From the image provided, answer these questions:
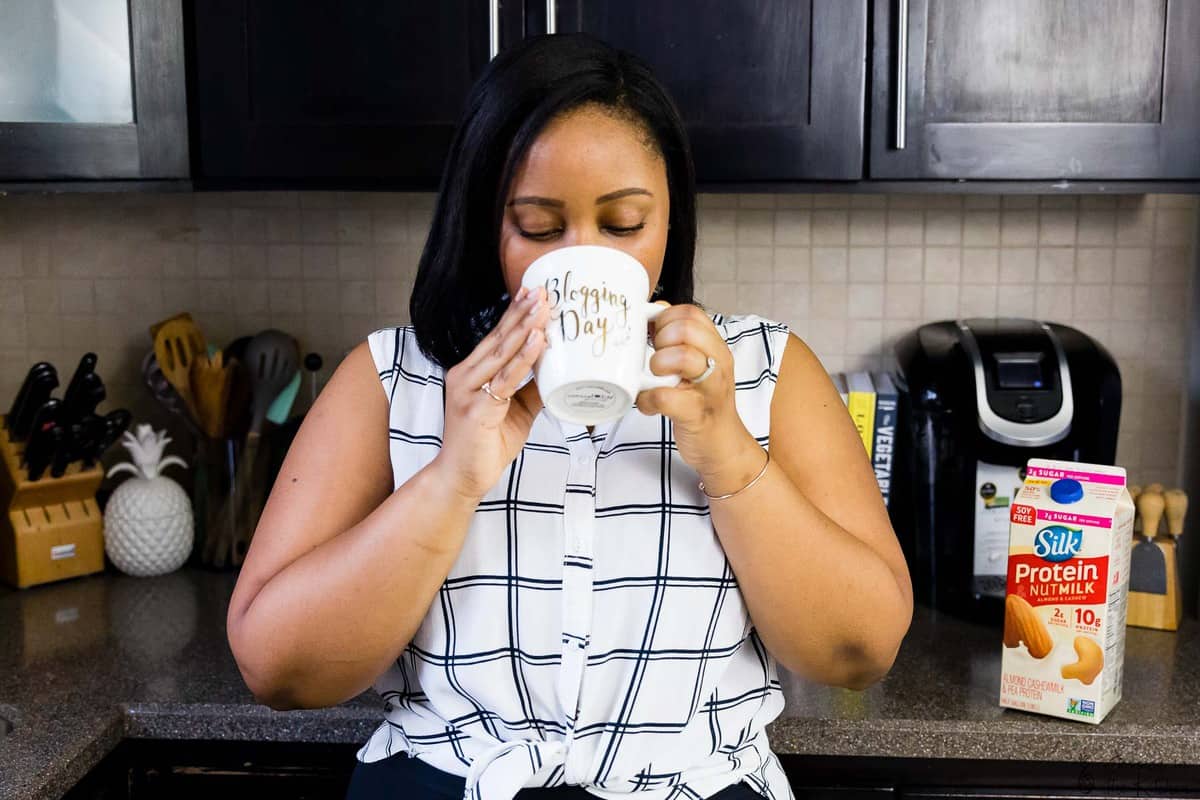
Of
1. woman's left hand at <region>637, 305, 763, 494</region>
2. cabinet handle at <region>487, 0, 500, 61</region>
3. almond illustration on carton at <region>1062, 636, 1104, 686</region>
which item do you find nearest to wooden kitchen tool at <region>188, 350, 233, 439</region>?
cabinet handle at <region>487, 0, 500, 61</region>

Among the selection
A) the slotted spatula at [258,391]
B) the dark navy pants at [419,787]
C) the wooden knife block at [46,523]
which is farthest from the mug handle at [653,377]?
the wooden knife block at [46,523]

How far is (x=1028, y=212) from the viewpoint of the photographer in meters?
1.89

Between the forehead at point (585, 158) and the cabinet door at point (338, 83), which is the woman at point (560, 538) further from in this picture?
the cabinet door at point (338, 83)

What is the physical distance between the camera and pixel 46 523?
6.00 feet

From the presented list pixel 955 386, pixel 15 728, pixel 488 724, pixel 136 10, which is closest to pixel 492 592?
pixel 488 724

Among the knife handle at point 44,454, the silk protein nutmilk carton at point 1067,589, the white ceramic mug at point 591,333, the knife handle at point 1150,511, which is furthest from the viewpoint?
the knife handle at point 44,454

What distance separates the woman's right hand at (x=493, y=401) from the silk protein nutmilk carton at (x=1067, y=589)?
2.13 ft

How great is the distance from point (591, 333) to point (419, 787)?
0.51m

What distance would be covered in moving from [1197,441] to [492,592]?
124 centimetres

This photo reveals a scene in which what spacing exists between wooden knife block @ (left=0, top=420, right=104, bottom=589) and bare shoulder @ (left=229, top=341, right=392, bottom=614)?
892 millimetres

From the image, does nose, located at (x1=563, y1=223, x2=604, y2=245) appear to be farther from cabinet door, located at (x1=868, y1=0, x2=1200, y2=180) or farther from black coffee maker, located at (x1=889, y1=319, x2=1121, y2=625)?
black coffee maker, located at (x1=889, y1=319, x2=1121, y2=625)

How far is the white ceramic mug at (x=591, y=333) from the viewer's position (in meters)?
0.79

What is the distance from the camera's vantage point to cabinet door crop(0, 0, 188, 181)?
1.59 metres

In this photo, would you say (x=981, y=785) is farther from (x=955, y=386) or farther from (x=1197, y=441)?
(x=1197, y=441)
